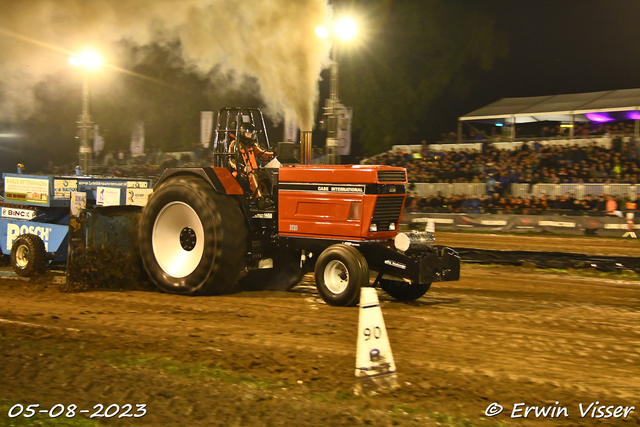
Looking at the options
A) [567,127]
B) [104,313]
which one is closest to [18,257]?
[104,313]

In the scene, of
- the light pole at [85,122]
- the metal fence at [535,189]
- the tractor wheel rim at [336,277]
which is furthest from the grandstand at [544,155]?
the tractor wheel rim at [336,277]

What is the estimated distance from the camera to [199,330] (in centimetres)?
666

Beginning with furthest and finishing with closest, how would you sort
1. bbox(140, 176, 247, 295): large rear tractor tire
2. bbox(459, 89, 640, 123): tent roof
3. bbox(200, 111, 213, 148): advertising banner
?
bbox(459, 89, 640, 123): tent roof
bbox(200, 111, 213, 148): advertising banner
bbox(140, 176, 247, 295): large rear tractor tire

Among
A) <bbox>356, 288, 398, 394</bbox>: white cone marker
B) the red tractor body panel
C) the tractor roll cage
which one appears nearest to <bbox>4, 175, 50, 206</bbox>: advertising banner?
the tractor roll cage

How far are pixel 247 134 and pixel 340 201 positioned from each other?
1.89m

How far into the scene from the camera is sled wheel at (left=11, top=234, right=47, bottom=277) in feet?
34.8

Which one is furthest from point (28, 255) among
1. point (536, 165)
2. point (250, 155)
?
point (536, 165)

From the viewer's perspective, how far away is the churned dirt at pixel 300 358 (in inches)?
177

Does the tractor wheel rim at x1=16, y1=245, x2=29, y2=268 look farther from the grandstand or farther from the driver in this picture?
the grandstand

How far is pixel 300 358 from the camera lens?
221 inches

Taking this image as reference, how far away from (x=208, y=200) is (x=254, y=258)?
983 mm

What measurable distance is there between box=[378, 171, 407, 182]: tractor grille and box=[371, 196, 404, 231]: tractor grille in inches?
8.9

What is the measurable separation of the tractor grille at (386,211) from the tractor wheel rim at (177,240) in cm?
238

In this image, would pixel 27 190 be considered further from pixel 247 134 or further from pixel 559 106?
pixel 559 106
